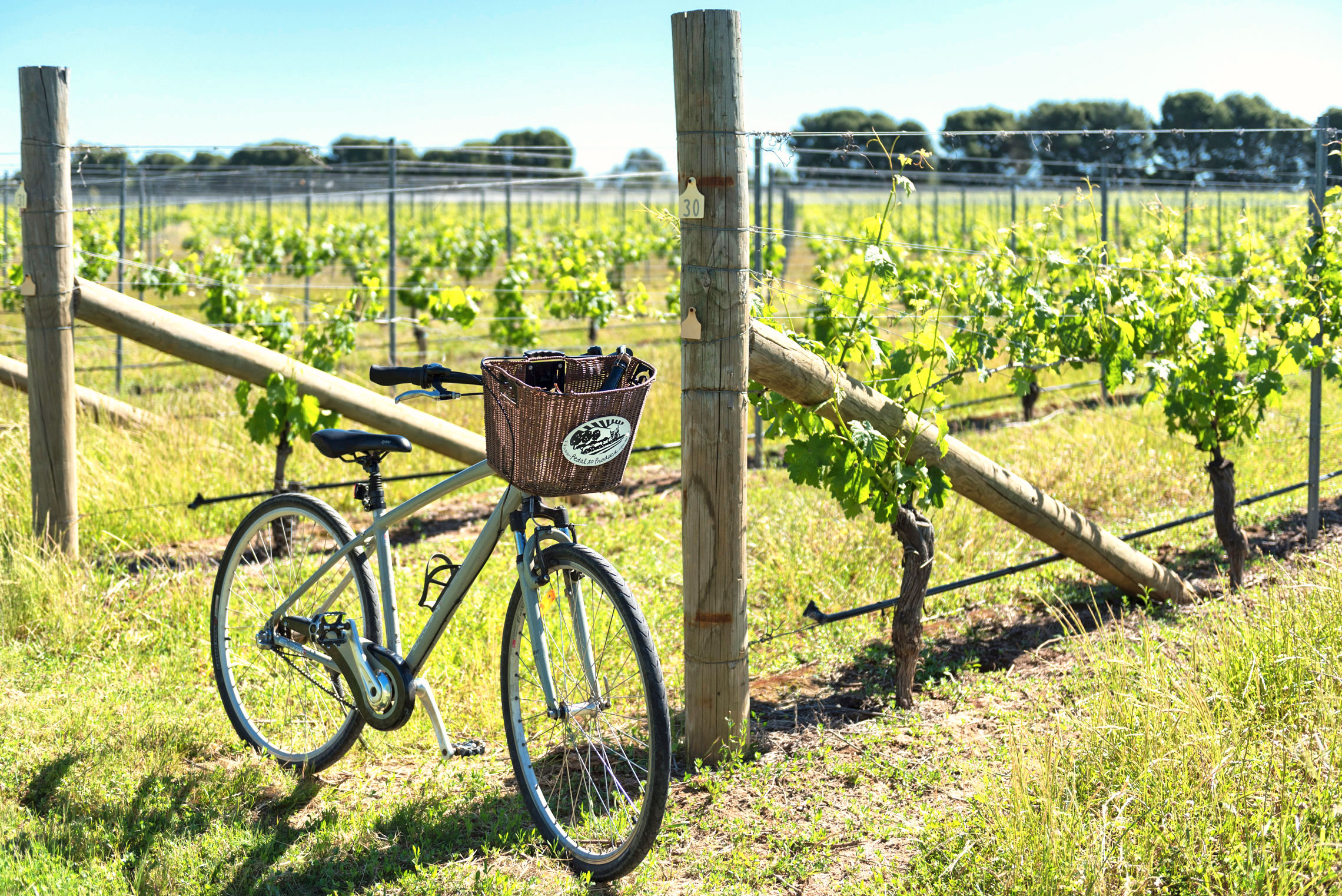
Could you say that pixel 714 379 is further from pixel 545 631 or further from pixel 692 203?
pixel 545 631

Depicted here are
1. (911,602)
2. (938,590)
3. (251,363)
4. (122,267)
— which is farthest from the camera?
(122,267)

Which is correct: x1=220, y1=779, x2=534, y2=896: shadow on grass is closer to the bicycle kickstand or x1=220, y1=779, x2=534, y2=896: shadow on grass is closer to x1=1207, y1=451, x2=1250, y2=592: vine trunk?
the bicycle kickstand

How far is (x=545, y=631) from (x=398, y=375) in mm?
704

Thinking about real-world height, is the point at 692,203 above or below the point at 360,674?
above

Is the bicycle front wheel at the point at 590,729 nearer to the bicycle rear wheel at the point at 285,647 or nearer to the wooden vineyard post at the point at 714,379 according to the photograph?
the wooden vineyard post at the point at 714,379

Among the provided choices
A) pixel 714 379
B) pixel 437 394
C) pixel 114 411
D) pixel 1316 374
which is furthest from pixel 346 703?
pixel 1316 374

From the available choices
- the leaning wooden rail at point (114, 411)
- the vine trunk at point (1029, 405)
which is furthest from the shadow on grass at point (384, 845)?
the vine trunk at point (1029, 405)

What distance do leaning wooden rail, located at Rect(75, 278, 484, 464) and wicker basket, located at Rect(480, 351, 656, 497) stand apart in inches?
93.0

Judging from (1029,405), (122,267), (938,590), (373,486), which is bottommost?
(938,590)

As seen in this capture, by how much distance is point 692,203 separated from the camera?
293 cm

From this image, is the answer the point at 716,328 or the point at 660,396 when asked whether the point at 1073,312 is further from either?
the point at 660,396

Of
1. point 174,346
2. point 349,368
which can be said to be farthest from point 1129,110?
point 174,346

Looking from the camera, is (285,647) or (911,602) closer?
(285,647)

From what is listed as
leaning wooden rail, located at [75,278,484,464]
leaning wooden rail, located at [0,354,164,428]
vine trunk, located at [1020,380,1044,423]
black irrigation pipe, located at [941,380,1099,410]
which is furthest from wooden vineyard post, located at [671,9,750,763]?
vine trunk, located at [1020,380,1044,423]
